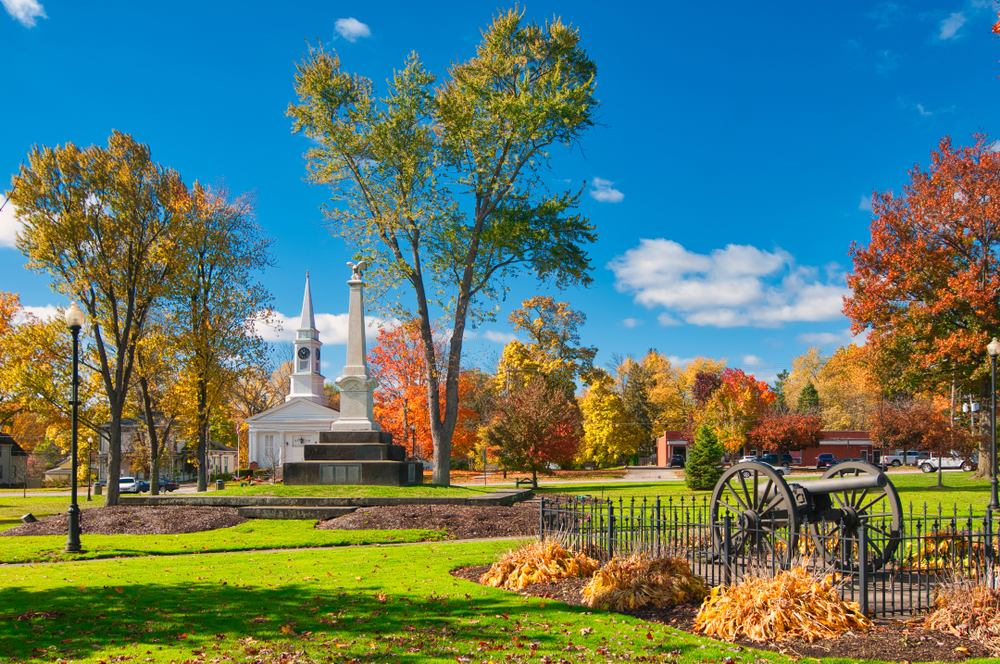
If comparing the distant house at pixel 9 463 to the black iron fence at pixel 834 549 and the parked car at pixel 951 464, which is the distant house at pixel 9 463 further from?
the parked car at pixel 951 464

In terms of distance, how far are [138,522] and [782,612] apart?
595 inches

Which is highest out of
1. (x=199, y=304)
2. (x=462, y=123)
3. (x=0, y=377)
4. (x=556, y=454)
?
(x=462, y=123)

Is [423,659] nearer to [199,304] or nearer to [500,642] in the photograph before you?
[500,642]

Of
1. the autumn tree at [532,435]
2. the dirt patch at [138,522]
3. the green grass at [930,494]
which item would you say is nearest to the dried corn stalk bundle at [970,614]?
the green grass at [930,494]

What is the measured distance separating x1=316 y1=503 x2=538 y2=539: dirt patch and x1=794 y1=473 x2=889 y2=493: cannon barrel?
23.9 ft

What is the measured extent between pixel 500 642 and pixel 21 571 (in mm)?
8786

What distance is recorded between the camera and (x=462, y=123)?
25.1 meters

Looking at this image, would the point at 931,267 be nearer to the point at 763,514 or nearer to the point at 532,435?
the point at 532,435

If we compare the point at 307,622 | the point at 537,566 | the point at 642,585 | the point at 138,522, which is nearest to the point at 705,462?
the point at 537,566

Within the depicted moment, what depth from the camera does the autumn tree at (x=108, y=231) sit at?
20.8 m

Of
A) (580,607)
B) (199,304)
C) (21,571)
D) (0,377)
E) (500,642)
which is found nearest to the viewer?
(500,642)

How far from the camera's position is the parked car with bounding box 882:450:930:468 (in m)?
→ 54.0

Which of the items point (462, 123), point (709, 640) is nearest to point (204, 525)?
point (709, 640)

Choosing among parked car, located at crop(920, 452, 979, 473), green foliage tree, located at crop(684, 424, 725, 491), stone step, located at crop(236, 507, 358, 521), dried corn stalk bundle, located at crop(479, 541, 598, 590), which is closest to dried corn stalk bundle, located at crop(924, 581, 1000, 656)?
dried corn stalk bundle, located at crop(479, 541, 598, 590)
